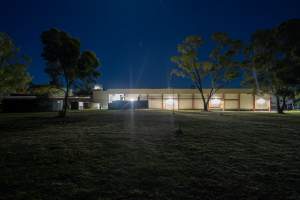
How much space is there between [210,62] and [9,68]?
23.0 m

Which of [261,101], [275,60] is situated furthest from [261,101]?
[275,60]

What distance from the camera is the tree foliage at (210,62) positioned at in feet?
87.0

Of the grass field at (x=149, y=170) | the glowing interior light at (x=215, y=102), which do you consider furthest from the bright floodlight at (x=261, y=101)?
the grass field at (x=149, y=170)

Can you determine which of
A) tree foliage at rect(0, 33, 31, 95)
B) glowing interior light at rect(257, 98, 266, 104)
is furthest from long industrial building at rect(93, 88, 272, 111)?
tree foliage at rect(0, 33, 31, 95)

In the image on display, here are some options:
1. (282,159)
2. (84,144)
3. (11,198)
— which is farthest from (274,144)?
(11,198)

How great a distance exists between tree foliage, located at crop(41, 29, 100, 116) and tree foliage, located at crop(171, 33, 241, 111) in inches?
510

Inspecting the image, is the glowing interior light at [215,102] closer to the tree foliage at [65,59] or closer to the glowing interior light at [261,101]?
the glowing interior light at [261,101]

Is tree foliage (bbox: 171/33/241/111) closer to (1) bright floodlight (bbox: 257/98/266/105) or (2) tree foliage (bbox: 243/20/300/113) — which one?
(2) tree foliage (bbox: 243/20/300/113)

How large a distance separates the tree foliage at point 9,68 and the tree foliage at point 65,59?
4442 mm

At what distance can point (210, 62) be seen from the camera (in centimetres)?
2686

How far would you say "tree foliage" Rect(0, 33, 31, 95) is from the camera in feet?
63.8

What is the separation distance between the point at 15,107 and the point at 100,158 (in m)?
27.3

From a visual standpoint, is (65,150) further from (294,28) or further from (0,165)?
(294,28)

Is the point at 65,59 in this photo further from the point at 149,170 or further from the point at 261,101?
the point at 261,101
